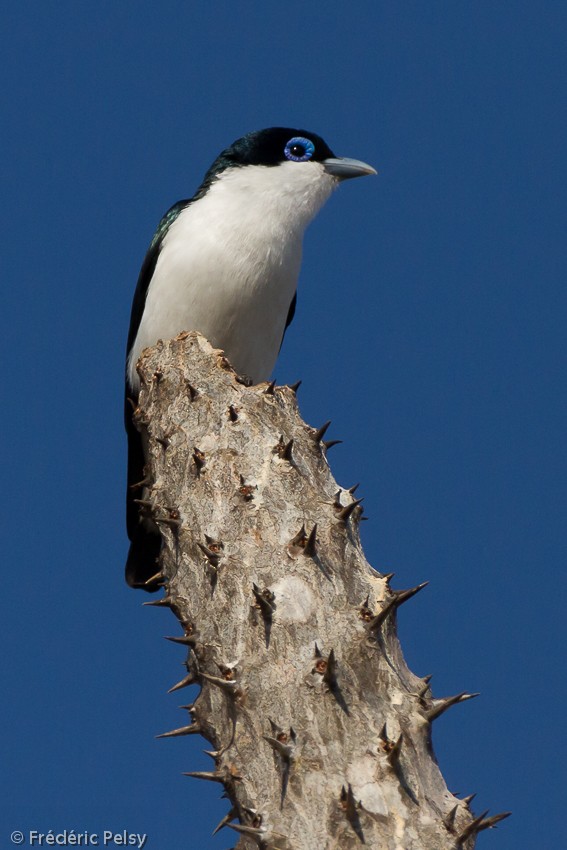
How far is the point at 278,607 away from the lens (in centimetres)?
480

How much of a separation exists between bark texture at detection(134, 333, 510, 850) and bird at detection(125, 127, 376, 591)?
7.61 feet

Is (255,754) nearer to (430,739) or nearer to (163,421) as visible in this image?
(430,739)

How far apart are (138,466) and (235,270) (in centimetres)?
173

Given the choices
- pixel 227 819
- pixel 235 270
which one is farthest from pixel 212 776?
pixel 235 270

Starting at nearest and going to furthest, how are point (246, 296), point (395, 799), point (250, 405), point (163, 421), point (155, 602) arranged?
point (395, 799), point (155, 602), point (250, 405), point (163, 421), point (246, 296)

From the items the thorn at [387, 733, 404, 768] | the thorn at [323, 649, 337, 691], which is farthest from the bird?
the thorn at [387, 733, 404, 768]

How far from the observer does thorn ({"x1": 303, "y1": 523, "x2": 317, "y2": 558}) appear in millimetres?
4926

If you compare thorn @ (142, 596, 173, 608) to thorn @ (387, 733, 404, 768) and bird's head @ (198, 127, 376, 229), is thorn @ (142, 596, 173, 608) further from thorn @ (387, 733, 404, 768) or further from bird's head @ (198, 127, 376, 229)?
bird's head @ (198, 127, 376, 229)

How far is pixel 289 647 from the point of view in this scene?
4.69 m

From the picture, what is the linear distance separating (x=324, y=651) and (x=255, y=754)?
20.4 inches

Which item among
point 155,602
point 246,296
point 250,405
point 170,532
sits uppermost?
point 246,296

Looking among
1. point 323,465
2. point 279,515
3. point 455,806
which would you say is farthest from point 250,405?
Answer: point 455,806

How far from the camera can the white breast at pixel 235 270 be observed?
325 inches

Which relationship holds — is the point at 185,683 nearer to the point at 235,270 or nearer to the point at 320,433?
the point at 320,433
